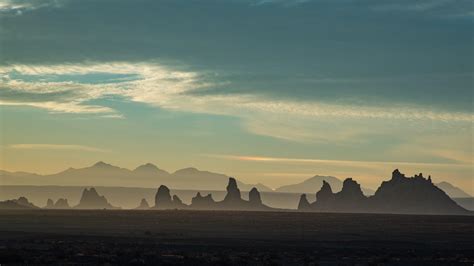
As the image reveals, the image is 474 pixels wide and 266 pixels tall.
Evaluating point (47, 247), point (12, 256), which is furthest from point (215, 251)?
point (12, 256)

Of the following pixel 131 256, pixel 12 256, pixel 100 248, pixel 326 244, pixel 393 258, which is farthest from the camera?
pixel 326 244

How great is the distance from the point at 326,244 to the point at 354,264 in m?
28.7

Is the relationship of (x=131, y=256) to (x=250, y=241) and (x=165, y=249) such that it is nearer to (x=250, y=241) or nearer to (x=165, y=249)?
(x=165, y=249)

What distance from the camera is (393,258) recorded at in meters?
73.8

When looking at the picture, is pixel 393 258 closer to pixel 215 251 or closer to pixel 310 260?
pixel 310 260

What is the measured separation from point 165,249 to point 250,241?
20.5 meters

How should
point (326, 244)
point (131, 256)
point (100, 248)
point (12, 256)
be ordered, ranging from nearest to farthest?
point (12, 256) < point (131, 256) < point (100, 248) < point (326, 244)

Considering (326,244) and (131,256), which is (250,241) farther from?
(131,256)

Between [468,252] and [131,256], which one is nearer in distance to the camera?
[131,256]

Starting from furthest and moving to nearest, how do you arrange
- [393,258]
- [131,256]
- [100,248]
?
[100,248] → [393,258] → [131,256]

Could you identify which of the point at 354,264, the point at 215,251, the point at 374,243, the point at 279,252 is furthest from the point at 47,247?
the point at 374,243

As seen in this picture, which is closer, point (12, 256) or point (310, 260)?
point (12, 256)

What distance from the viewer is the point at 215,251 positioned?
3113 inches

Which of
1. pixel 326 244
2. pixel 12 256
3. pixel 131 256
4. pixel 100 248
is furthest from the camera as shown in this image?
pixel 326 244
